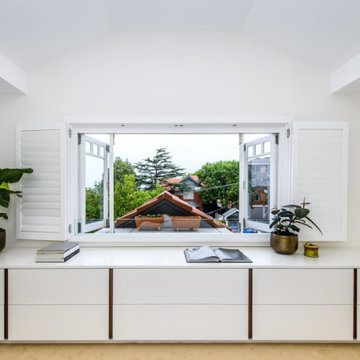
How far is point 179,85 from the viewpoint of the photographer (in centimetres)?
224

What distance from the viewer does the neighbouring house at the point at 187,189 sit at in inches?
97.3

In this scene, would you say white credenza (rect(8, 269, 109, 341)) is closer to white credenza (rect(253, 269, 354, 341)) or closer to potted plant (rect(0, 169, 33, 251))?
potted plant (rect(0, 169, 33, 251))

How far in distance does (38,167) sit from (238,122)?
6.45 feet

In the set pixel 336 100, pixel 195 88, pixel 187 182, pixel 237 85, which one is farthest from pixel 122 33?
→ pixel 336 100

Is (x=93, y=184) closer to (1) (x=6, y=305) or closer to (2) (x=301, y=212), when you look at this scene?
(1) (x=6, y=305)

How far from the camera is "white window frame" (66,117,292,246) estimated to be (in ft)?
7.31

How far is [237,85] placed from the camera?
88.5 inches

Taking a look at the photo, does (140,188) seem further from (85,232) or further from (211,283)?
(211,283)

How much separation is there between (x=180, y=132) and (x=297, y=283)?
1.67 m

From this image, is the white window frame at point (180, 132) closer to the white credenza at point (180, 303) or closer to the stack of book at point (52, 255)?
the stack of book at point (52, 255)

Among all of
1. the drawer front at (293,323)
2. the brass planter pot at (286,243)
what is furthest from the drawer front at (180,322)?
the brass planter pot at (286,243)

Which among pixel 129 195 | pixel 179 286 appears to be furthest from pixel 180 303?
pixel 129 195

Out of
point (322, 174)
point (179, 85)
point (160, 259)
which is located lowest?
point (160, 259)

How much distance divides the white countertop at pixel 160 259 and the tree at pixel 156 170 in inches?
27.1
